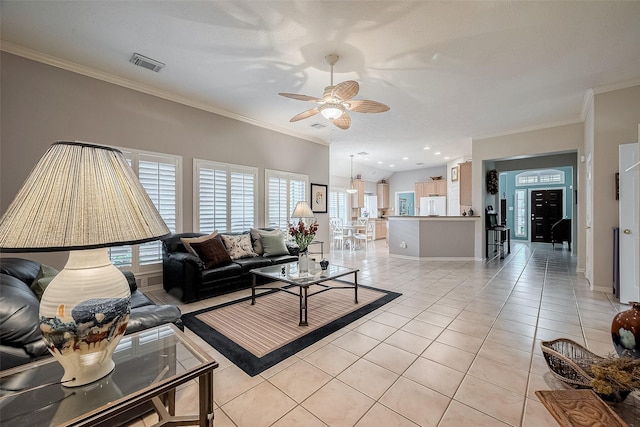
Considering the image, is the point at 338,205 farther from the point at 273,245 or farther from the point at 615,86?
the point at 615,86

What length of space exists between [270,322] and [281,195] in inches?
128

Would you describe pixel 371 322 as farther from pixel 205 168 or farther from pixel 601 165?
pixel 601 165

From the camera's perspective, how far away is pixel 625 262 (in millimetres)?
3289

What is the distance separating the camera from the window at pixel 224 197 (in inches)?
174

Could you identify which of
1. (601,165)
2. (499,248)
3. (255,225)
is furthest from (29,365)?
(499,248)

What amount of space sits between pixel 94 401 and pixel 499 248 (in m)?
8.52

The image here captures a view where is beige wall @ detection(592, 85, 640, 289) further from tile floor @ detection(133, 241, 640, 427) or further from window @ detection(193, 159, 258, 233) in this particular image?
window @ detection(193, 159, 258, 233)

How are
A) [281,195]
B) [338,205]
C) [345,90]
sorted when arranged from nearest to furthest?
1. [345,90]
2. [281,195]
3. [338,205]

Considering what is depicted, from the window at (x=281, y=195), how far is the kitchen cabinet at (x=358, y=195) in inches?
179

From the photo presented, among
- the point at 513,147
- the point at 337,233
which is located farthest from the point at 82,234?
the point at 337,233

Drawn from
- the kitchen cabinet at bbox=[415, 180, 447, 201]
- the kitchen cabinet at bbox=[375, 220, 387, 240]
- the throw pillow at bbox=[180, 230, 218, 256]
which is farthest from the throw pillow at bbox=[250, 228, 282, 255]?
the kitchen cabinet at bbox=[415, 180, 447, 201]

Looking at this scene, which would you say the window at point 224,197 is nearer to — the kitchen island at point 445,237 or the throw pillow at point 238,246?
the throw pillow at point 238,246

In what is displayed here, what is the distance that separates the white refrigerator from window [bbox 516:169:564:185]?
340 cm

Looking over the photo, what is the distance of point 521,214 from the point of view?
10359 mm
